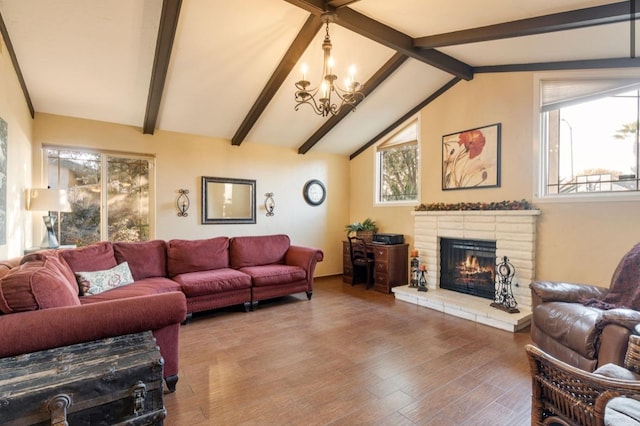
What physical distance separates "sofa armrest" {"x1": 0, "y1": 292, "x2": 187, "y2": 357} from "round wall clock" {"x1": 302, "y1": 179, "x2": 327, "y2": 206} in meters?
3.97

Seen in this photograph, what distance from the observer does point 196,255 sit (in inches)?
165

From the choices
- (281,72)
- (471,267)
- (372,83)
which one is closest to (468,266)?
(471,267)

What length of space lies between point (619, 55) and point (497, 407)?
353cm

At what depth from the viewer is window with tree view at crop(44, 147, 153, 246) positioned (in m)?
4.01

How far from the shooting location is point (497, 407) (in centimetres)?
201

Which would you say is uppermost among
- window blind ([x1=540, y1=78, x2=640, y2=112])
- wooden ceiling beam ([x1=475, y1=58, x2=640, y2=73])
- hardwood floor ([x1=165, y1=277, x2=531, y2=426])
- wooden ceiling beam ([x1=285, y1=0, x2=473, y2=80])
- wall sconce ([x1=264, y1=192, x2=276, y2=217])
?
wooden ceiling beam ([x1=285, y1=0, x2=473, y2=80])

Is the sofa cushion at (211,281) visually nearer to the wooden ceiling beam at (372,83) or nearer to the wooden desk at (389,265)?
the wooden desk at (389,265)

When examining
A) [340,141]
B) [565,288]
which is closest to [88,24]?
[340,141]

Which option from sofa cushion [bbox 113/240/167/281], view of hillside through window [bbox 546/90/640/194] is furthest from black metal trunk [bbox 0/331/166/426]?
view of hillside through window [bbox 546/90/640/194]

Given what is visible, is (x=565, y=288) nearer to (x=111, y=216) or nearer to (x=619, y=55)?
(x=619, y=55)

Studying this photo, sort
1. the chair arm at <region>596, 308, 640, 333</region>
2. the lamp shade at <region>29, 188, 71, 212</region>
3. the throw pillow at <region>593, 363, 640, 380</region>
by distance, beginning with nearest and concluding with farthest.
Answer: the throw pillow at <region>593, 363, 640, 380</region> → the chair arm at <region>596, 308, 640, 333</region> → the lamp shade at <region>29, 188, 71, 212</region>

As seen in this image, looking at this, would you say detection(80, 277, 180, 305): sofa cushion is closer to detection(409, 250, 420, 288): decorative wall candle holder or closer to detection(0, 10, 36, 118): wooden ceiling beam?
detection(0, 10, 36, 118): wooden ceiling beam

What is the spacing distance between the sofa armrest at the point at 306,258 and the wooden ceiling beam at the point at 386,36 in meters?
2.91

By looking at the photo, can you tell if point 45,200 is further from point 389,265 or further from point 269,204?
point 389,265
